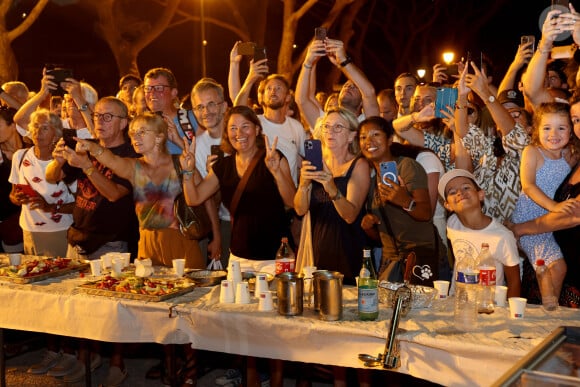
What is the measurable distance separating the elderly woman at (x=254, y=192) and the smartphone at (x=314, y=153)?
31cm

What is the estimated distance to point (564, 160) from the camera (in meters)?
4.62

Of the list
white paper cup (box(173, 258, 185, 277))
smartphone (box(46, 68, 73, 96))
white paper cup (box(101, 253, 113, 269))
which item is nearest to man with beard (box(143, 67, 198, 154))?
smartphone (box(46, 68, 73, 96))

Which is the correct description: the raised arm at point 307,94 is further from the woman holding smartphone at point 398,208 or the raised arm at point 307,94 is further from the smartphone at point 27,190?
the smartphone at point 27,190

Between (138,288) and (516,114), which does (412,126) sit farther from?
(138,288)

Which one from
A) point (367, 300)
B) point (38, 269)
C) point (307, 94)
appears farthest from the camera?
point (307, 94)

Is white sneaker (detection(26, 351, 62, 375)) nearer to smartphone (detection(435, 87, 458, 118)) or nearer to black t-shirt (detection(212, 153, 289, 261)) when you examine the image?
black t-shirt (detection(212, 153, 289, 261))

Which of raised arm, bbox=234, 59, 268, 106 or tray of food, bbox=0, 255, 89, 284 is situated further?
raised arm, bbox=234, 59, 268, 106

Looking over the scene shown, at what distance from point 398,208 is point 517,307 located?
1214 mm

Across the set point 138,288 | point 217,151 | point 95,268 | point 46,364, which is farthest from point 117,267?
point 46,364

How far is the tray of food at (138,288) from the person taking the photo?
397 centimetres

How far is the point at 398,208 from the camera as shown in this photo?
4.57 metres

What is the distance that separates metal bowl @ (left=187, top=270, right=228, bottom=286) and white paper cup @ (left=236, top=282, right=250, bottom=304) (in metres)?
0.42

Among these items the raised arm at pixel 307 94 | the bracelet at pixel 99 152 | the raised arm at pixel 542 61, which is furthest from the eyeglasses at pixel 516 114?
the bracelet at pixel 99 152

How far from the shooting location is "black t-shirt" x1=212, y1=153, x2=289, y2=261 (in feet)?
15.7
